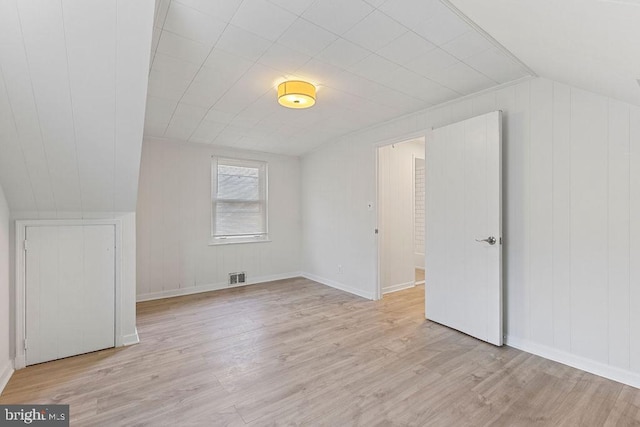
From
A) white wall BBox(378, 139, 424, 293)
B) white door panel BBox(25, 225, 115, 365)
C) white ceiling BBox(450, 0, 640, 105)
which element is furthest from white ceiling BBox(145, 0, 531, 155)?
white door panel BBox(25, 225, 115, 365)

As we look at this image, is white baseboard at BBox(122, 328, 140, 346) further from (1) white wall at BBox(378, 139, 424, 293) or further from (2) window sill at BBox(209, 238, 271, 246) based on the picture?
(1) white wall at BBox(378, 139, 424, 293)

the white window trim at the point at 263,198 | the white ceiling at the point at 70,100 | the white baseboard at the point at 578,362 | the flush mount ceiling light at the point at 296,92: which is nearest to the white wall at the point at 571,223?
the white baseboard at the point at 578,362

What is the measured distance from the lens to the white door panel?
2408 millimetres

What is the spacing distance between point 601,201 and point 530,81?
115 cm

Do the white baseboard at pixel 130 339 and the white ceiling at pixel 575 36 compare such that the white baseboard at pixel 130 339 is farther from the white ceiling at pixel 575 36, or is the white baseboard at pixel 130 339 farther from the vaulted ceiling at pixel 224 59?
the white ceiling at pixel 575 36

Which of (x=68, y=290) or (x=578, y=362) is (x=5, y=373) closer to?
(x=68, y=290)

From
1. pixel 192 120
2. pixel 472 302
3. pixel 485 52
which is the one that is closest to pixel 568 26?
pixel 485 52

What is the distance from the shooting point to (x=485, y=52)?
225 centimetres

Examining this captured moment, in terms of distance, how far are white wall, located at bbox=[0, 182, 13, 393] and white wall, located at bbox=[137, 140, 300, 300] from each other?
183 cm

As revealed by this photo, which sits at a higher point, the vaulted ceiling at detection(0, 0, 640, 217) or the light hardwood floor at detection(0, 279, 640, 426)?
the vaulted ceiling at detection(0, 0, 640, 217)

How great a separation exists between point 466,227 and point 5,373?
3983 mm

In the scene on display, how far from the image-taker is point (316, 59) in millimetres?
2422

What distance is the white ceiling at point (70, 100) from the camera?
151 centimetres

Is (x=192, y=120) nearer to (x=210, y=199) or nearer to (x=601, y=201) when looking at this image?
(x=210, y=199)
